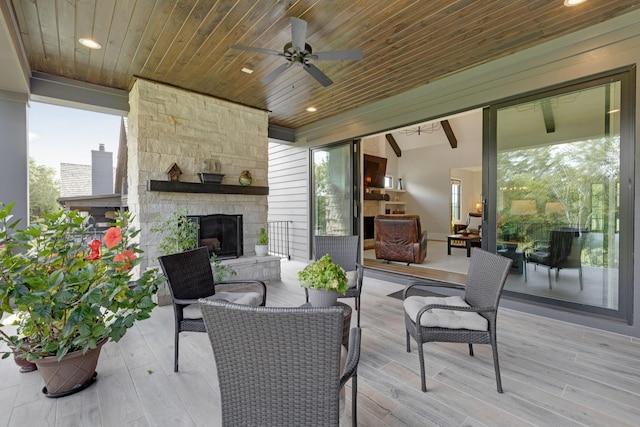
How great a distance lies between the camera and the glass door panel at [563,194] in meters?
2.93

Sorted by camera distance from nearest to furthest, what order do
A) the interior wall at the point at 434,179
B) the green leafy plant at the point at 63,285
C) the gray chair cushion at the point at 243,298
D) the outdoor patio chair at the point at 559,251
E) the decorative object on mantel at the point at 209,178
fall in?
1. the green leafy plant at the point at 63,285
2. the gray chair cushion at the point at 243,298
3. the outdoor patio chair at the point at 559,251
4. the decorative object on mantel at the point at 209,178
5. the interior wall at the point at 434,179

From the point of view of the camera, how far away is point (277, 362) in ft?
3.38

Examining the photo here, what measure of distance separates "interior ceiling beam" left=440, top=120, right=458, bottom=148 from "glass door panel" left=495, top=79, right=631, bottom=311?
5.97 m

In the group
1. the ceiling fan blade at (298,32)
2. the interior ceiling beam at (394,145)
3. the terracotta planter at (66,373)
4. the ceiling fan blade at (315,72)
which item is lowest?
the terracotta planter at (66,373)

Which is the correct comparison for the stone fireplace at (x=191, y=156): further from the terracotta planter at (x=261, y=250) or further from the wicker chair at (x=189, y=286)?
the wicker chair at (x=189, y=286)

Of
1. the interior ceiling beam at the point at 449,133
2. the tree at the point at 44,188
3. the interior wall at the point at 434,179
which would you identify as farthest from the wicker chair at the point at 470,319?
A: the tree at the point at 44,188

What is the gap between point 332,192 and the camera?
5.99 metres

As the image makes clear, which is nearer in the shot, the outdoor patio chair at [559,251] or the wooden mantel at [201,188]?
the outdoor patio chair at [559,251]

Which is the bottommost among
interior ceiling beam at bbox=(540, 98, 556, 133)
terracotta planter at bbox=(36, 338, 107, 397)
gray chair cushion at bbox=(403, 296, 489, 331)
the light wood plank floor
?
the light wood plank floor

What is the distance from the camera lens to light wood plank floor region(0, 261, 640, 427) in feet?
5.55

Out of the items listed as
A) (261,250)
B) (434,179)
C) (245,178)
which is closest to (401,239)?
(261,250)

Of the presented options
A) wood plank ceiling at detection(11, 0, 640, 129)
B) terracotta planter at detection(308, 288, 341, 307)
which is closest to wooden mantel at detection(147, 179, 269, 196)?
wood plank ceiling at detection(11, 0, 640, 129)

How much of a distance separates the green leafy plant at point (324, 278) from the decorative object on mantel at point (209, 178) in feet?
9.68

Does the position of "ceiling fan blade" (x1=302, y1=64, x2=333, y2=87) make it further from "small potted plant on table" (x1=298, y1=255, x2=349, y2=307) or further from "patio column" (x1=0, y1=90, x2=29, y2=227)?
"patio column" (x1=0, y1=90, x2=29, y2=227)
